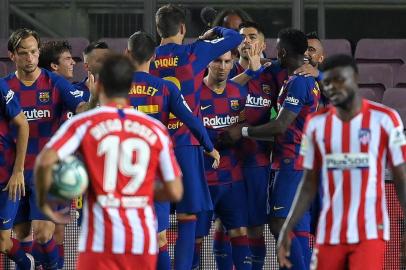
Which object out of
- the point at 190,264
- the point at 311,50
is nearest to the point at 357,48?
the point at 311,50

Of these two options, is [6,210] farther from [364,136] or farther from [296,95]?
[364,136]

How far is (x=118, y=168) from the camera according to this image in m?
6.35

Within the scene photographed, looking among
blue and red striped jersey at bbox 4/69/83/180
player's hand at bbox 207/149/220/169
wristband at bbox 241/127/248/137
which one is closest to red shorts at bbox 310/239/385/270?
player's hand at bbox 207/149/220/169

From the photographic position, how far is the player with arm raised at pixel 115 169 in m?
6.30

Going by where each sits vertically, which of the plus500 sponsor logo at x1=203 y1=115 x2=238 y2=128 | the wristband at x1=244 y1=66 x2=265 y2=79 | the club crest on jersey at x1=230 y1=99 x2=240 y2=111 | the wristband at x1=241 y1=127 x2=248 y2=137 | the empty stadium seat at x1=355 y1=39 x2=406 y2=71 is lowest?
the wristband at x1=241 y1=127 x2=248 y2=137

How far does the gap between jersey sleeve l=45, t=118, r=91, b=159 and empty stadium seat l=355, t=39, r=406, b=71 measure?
8.56m

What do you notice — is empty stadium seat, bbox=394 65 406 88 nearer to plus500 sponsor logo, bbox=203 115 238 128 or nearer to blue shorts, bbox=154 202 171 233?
plus500 sponsor logo, bbox=203 115 238 128

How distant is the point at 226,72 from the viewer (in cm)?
1007

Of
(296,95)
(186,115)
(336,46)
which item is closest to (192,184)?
(186,115)

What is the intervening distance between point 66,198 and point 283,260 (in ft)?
4.57

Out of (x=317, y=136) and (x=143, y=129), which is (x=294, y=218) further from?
(x=143, y=129)

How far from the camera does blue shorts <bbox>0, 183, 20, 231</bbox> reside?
9633 mm

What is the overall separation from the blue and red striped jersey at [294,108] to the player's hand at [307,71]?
5 centimetres

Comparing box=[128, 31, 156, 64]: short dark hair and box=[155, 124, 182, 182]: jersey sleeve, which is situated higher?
box=[128, 31, 156, 64]: short dark hair
